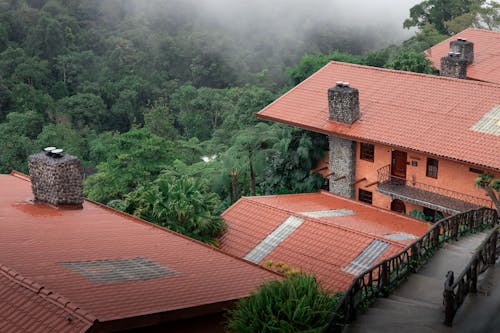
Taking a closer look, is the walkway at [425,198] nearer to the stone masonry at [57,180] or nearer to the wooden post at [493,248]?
the wooden post at [493,248]

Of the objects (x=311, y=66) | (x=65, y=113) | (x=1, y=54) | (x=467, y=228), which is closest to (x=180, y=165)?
(x=311, y=66)

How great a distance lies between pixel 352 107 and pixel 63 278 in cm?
2000

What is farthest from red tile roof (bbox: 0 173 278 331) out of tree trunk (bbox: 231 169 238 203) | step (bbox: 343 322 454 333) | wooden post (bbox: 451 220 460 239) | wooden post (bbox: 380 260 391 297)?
tree trunk (bbox: 231 169 238 203)

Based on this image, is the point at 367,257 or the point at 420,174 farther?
the point at 420,174

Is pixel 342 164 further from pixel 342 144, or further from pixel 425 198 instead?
pixel 425 198

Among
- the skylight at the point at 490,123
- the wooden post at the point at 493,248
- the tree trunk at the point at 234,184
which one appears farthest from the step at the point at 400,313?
the tree trunk at the point at 234,184

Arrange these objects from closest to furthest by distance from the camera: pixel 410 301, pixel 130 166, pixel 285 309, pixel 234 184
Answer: pixel 285 309 → pixel 410 301 → pixel 234 184 → pixel 130 166

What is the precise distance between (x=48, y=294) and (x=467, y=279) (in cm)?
745


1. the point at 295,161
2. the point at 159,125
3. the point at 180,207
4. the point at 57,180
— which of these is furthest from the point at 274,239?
the point at 159,125

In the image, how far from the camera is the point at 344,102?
33.4 metres

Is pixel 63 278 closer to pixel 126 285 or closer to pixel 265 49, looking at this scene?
pixel 126 285

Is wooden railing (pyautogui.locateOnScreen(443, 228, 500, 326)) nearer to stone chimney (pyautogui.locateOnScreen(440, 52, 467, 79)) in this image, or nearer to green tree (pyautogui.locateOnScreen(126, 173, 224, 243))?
green tree (pyautogui.locateOnScreen(126, 173, 224, 243))

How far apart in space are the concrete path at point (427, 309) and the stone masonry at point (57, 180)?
10.5 m

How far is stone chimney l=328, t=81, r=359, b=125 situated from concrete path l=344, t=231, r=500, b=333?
15393 millimetres
